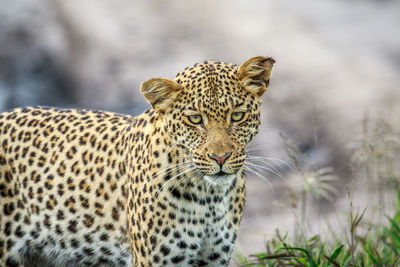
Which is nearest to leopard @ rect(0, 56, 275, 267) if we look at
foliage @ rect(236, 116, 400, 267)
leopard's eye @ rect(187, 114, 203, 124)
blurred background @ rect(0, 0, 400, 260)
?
leopard's eye @ rect(187, 114, 203, 124)

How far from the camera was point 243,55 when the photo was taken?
12.6 metres

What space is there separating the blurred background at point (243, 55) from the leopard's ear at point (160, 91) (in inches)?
215

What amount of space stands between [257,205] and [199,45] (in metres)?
3.75

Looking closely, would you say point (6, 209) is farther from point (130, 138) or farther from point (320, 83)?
point (320, 83)

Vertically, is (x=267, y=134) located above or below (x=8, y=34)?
below

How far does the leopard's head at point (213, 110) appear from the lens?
4.86 meters

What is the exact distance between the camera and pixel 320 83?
Result: 40.5 ft

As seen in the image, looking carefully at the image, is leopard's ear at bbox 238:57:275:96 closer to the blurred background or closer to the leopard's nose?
the leopard's nose

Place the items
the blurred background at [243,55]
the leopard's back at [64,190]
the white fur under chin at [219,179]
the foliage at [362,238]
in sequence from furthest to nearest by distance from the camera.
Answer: the blurred background at [243,55], the foliage at [362,238], the leopard's back at [64,190], the white fur under chin at [219,179]

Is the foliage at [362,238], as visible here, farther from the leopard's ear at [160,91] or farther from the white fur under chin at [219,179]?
the leopard's ear at [160,91]

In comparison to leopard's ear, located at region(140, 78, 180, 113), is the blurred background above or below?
above

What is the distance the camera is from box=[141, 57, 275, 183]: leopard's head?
486 centimetres

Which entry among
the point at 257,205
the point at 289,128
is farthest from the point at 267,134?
the point at 257,205

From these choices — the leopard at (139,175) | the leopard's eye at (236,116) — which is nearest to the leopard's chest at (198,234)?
the leopard at (139,175)
